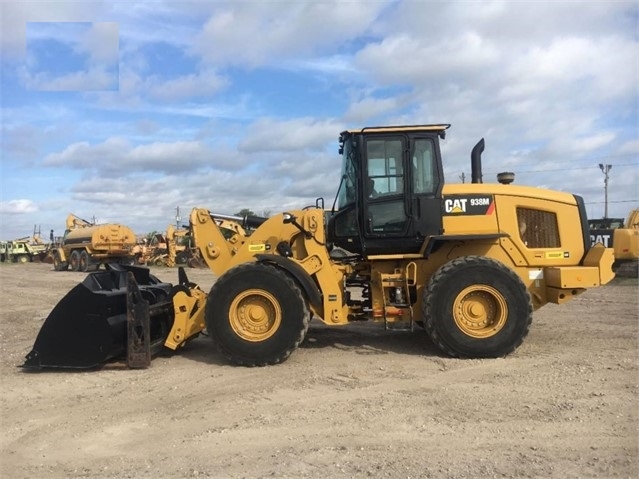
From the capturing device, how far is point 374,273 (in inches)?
292

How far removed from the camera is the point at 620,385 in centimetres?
576

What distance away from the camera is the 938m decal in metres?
7.29

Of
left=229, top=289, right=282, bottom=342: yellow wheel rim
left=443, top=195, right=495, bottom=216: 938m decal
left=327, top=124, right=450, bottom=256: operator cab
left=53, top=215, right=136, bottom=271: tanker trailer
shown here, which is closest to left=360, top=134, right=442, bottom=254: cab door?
left=327, top=124, right=450, bottom=256: operator cab

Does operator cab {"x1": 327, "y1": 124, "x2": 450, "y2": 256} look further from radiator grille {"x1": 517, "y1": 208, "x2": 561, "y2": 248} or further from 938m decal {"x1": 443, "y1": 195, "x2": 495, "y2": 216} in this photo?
radiator grille {"x1": 517, "y1": 208, "x2": 561, "y2": 248}

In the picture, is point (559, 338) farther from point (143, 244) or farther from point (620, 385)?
point (143, 244)

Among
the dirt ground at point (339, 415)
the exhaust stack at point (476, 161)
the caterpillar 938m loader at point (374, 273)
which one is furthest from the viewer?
the exhaust stack at point (476, 161)

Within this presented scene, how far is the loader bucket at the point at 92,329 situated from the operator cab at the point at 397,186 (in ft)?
9.35

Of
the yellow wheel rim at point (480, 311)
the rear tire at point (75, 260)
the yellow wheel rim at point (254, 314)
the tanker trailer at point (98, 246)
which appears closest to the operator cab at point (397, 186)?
the yellow wheel rim at point (480, 311)

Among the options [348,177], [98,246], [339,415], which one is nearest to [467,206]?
[348,177]

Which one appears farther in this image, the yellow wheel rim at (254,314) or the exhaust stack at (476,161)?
the exhaust stack at (476,161)

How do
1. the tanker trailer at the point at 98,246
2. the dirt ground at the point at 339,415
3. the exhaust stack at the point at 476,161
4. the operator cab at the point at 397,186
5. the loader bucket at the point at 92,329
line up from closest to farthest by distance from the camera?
the dirt ground at the point at 339,415, the loader bucket at the point at 92,329, the operator cab at the point at 397,186, the exhaust stack at the point at 476,161, the tanker trailer at the point at 98,246

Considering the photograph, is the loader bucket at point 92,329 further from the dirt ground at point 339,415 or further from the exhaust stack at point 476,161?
the exhaust stack at point 476,161

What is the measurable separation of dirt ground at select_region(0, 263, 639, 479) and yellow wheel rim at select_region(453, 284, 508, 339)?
0.40m

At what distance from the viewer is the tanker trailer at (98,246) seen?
31.2 metres
